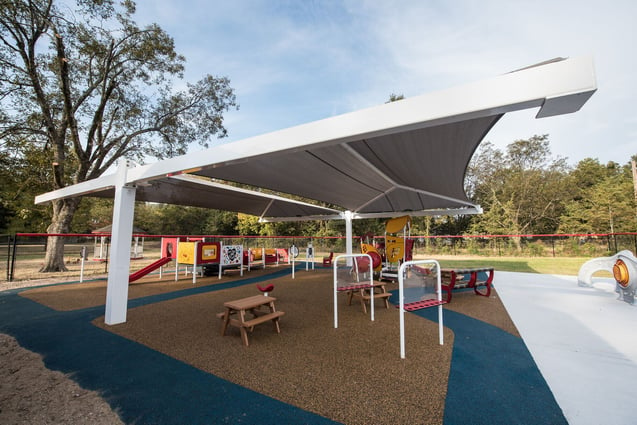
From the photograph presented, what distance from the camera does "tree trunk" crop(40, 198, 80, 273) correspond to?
11.5m

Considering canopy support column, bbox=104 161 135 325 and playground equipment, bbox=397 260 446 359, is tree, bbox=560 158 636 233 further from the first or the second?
canopy support column, bbox=104 161 135 325

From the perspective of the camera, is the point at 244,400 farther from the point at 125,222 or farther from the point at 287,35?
the point at 287,35

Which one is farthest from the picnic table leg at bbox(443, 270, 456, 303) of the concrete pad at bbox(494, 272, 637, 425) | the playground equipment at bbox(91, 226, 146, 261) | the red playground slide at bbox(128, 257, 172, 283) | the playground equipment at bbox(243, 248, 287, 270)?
the playground equipment at bbox(91, 226, 146, 261)

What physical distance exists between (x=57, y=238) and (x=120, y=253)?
964 cm

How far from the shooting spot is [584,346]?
3834 millimetres

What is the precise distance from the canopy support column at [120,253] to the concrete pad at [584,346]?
6.06m

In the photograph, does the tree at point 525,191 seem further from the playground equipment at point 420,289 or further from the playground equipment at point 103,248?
the playground equipment at point 103,248

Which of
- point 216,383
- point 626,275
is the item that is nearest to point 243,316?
point 216,383

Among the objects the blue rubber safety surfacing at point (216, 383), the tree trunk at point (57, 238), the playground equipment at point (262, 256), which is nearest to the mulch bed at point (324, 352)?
the blue rubber safety surfacing at point (216, 383)

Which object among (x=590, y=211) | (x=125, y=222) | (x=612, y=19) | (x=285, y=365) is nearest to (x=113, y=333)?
(x=125, y=222)

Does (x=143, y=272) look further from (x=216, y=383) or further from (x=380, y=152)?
(x=380, y=152)

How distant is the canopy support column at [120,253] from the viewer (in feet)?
15.7

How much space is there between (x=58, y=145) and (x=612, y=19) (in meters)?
17.5

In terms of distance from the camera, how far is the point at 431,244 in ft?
74.5
